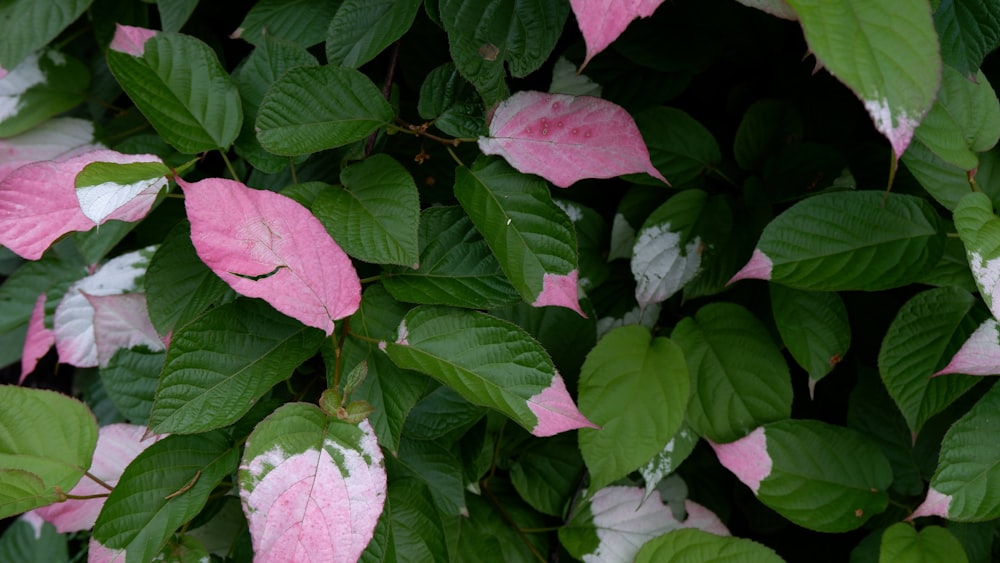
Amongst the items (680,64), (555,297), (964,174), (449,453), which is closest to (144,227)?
(449,453)

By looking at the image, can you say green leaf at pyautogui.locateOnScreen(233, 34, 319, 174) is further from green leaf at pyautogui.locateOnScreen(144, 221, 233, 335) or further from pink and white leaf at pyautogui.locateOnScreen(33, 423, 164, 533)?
pink and white leaf at pyautogui.locateOnScreen(33, 423, 164, 533)

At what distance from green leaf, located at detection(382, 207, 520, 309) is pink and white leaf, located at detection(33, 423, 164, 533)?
15.5 inches

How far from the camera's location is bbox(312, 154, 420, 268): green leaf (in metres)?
0.70

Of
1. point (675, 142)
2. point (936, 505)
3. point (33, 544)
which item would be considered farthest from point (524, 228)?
point (33, 544)

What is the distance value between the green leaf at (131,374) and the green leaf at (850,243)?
719 millimetres

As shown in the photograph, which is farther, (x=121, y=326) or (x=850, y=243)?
(x=121, y=326)

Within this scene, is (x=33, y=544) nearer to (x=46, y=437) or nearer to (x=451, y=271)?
(x=46, y=437)

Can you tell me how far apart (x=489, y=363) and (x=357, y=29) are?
0.41 metres

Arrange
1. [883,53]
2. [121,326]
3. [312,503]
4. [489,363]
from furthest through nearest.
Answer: [121,326] < [489,363] < [312,503] < [883,53]

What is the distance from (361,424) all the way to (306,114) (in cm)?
33

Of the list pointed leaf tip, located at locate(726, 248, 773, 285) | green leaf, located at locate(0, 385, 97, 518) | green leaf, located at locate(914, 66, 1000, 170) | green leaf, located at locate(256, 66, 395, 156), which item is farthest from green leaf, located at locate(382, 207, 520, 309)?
green leaf, located at locate(914, 66, 1000, 170)

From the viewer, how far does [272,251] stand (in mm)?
628

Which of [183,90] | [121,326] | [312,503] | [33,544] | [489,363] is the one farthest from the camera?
[33,544]

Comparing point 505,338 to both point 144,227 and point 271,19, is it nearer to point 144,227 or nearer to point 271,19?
point 271,19
